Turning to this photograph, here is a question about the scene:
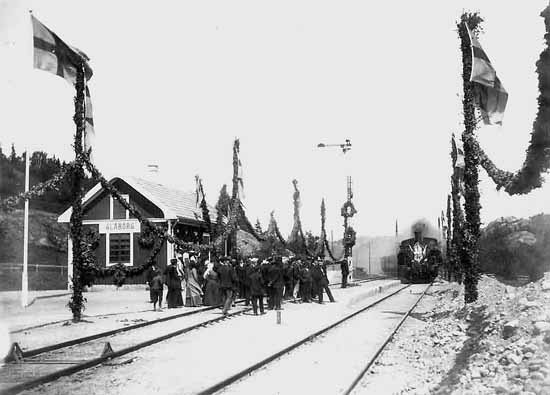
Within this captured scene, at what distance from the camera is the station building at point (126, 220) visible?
29344mm

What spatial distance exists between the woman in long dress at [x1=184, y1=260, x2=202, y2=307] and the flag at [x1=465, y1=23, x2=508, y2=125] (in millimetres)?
9975

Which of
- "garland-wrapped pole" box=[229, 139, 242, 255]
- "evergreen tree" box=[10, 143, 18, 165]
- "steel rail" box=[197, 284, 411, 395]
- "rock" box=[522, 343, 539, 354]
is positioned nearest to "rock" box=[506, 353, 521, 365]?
"rock" box=[522, 343, 539, 354]

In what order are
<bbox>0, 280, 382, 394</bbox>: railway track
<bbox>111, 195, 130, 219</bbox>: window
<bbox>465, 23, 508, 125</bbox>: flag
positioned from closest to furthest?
<bbox>0, 280, 382, 394</bbox>: railway track < <bbox>465, 23, 508, 125</bbox>: flag < <bbox>111, 195, 130, 219</bbox>: window

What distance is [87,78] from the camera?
49.3ft

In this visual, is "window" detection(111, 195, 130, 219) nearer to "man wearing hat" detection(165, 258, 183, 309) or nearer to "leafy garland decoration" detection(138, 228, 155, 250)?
"leafy garland decoration" detection(138, 228, 155, 250)

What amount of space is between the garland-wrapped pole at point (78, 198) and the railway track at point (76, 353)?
6.26 ft

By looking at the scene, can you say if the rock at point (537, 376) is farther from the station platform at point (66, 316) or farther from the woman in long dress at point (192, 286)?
the woman in long dress at point (192, 286)

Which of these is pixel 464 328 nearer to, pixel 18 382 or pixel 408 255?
pixel 18 382

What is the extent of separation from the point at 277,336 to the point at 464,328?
3.84 m

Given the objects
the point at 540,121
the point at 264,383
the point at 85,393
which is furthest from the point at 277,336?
the point at 540,121

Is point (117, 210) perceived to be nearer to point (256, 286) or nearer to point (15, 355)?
point (256, 286)

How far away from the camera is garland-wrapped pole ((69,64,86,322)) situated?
14.7 metres

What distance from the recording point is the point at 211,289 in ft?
64.1

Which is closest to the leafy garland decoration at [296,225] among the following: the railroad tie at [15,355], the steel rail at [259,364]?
the steel rail at [259,364]
